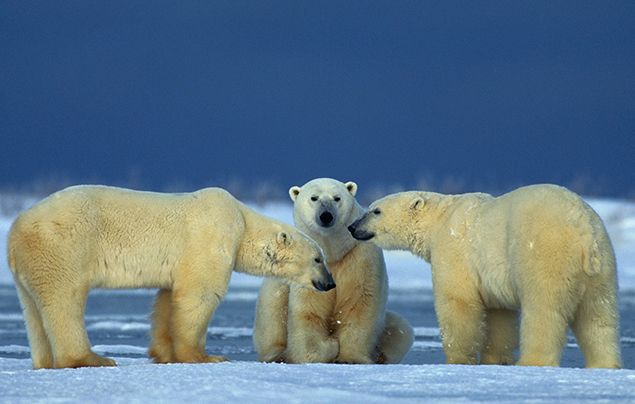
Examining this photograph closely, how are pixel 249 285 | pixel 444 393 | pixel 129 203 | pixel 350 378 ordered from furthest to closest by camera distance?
pixel 249 285, pixel 129 203, pixel 350 378, pixel 444 393

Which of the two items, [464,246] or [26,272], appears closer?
[26,272]

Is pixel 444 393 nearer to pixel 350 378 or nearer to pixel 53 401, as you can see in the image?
pixel 350 378

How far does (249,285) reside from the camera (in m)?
16.5

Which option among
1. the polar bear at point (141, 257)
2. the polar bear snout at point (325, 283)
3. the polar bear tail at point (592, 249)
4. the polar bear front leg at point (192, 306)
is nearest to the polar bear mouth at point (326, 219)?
the polar bear at point (141, 257)

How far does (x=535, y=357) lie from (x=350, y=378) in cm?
112

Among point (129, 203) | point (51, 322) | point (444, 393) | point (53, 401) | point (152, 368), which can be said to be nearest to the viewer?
point (53, 401)

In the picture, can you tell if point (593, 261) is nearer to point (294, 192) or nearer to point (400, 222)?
point (400, 222)

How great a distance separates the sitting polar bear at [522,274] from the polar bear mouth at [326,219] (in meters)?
0.46

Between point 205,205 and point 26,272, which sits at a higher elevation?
point 205,205

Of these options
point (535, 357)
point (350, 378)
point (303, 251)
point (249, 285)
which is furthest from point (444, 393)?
point (249, 285)

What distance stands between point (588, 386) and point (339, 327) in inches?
97.5

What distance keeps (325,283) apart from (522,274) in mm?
1272

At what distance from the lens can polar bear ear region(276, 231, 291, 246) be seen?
6.13m

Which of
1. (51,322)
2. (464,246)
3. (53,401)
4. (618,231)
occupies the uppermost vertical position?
(618,231)
